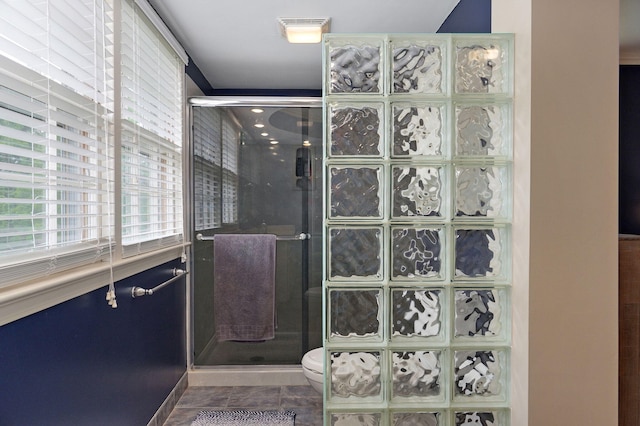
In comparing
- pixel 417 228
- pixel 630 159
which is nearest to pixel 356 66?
pixel 417 228

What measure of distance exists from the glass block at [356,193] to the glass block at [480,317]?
46 cm

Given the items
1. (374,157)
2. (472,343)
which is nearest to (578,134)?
(374,157)

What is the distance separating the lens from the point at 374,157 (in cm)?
155

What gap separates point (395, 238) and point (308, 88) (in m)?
2.47

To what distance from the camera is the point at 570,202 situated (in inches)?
57.2

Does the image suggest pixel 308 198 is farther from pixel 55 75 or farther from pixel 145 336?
pixel 55 75

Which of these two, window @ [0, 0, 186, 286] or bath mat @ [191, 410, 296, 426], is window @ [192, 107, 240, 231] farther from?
bath mat @ [191, 410, 296, 426]

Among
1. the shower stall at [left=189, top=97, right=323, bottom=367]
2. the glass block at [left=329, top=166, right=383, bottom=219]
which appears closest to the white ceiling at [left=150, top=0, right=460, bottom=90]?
the shower stall at [left=189, top=97, right=323, bottom=367]

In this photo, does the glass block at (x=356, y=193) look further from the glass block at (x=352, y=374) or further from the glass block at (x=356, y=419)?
the glass block at (x=356, y=419)

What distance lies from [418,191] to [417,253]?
231 millimetres

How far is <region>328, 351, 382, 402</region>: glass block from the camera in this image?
1.58 metres

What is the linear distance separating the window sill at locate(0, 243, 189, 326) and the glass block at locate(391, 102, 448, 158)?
1.16 m

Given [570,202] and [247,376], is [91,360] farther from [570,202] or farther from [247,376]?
[570,202]

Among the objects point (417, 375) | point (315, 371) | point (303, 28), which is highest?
point (303, 28)
